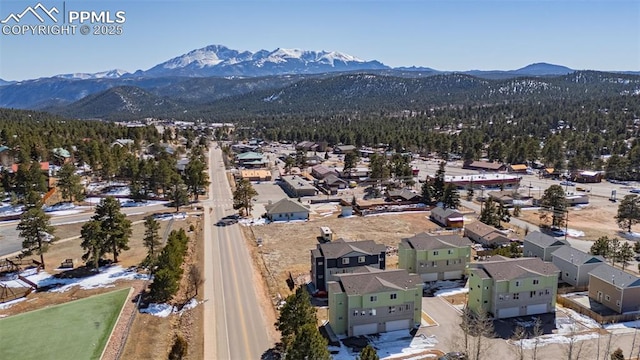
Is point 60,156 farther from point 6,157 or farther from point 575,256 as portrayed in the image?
point 575,256

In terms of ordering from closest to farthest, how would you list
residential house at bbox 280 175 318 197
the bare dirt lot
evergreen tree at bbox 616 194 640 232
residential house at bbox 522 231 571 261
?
the bare dirt lot < residential house at bbox 522 231 571 261 < evergreen tree at bbox 616 194 640 232 < residential house at bbox 280 175 318 197

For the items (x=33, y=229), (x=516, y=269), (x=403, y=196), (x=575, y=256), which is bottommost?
(x=403, y=196)

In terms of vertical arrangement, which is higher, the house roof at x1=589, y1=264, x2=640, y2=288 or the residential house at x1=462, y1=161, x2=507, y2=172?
the house roof at x1=589, y1=264, x2=640, y2=288

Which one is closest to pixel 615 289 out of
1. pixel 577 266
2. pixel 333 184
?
pixel 577 266

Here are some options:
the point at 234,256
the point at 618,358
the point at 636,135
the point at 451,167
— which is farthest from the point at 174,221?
the point at 636,135

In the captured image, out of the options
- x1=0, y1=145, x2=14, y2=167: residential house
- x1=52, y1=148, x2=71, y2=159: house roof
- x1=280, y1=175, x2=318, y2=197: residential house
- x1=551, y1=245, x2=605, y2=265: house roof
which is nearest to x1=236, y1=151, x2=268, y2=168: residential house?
x1=280, y1=175, x2=318, y2=197: residential house

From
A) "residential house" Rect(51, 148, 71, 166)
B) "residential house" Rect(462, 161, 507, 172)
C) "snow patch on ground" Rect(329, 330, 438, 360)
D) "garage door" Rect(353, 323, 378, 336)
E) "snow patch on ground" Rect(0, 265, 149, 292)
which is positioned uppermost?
"residential house" Rect(51, 148, 71, 166)

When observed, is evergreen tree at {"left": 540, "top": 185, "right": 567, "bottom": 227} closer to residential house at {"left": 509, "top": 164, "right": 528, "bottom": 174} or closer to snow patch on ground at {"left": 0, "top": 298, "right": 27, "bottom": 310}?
residential house at {"left": 509, "top": 164, "right": 528, "bottom": 174}
